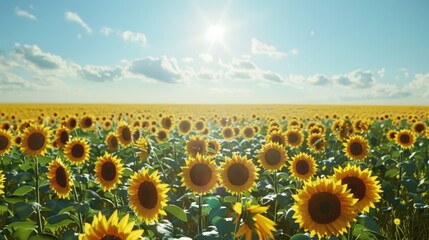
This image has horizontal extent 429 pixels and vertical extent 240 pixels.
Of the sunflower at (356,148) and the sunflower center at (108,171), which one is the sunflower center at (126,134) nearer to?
the sunflower center at (108,171)

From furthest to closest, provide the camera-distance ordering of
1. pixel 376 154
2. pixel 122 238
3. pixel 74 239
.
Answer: pixel 376 154, pixel 74 239, pixel 122 238

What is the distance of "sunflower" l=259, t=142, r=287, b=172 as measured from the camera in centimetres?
651

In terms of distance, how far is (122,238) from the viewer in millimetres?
2131

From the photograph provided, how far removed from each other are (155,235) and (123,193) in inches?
54.1

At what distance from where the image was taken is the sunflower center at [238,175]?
511 centimetres

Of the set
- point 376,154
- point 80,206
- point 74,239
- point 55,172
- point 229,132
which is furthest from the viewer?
point 229,132

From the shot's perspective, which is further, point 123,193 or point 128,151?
point 128,151

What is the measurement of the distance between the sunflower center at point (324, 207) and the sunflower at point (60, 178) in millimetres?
2863

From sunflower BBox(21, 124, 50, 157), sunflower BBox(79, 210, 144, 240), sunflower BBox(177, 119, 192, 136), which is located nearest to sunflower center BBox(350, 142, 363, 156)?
sunflower BBox(21, 124, 50, 157)

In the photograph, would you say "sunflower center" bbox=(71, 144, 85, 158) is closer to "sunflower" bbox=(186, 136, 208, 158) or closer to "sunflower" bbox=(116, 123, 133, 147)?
"sunflower" bbox=(186, 136, 208, 158)

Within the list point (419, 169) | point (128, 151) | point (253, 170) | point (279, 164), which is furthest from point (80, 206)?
point (419, 169)

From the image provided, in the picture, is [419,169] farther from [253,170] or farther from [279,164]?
→ [253,170]

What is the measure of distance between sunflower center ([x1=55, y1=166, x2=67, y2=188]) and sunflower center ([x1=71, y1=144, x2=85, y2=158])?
150 cm

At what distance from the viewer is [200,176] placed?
489 cm
